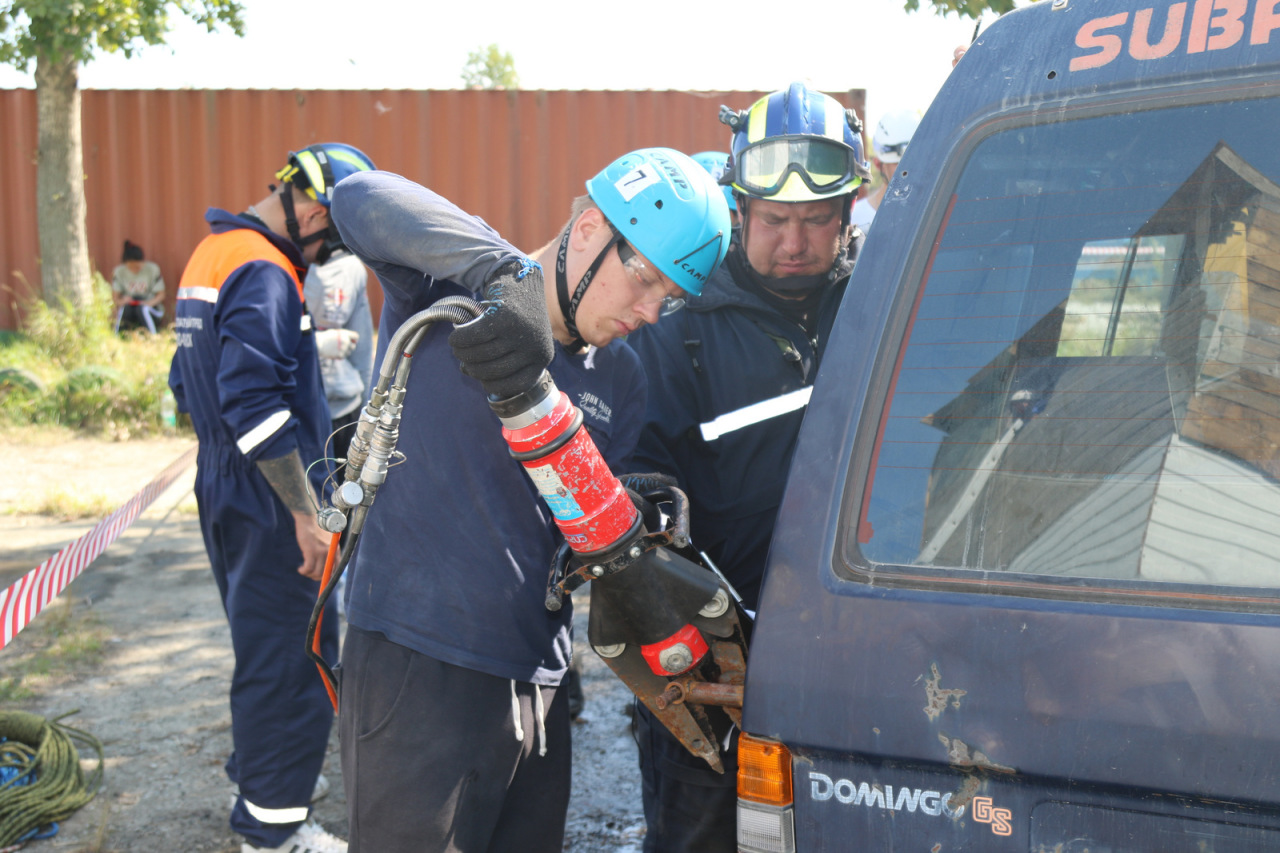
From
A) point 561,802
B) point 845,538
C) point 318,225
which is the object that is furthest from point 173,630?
point 845,538

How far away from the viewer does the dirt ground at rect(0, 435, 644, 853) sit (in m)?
3.27

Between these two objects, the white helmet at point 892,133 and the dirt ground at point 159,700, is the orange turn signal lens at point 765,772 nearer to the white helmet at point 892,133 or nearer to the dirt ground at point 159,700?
the dirt ground at point 159,700

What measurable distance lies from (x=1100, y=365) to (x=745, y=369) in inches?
46.7

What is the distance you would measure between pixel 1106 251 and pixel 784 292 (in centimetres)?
126

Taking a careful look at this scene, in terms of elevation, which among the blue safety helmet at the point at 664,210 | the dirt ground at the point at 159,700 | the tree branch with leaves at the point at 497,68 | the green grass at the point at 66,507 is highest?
the tree branch with leaves at the point at 497,68

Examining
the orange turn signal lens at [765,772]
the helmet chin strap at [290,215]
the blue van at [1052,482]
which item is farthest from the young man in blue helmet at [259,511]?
the blue van at [1052,482]

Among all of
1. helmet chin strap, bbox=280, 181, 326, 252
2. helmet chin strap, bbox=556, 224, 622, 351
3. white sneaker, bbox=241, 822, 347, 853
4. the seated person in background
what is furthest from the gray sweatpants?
the seated person in background

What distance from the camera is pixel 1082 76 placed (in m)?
1.38

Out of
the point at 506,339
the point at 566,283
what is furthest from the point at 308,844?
the point at 506,339

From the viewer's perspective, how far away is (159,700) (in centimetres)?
417

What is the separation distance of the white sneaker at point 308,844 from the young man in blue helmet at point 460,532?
140 cm

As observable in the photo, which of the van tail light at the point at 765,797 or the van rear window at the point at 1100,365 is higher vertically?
the van rear window at the point at 1100,365

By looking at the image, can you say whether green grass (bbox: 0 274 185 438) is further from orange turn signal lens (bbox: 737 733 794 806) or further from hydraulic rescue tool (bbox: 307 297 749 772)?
orange turn signal lens (bbox: 737 733 794 806)

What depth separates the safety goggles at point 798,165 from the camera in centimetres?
263
